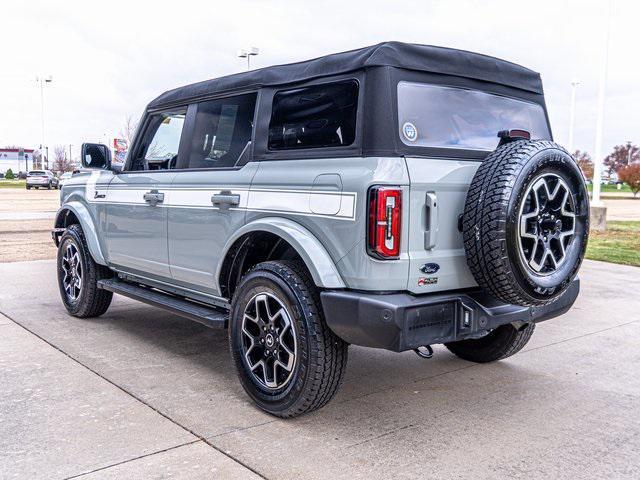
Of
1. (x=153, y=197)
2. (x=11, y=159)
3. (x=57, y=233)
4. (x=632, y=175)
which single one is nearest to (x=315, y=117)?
(x=153, y=197)

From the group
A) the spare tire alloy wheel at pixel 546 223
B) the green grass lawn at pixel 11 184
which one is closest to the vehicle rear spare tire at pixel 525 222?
the spare tire alloy wheel at pixel 546 223

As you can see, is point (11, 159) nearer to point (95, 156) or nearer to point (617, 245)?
point (617, 245)

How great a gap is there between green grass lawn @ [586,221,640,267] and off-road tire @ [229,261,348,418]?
8.53m

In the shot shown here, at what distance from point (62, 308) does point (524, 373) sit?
4.54 meters

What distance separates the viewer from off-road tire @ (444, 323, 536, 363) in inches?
177

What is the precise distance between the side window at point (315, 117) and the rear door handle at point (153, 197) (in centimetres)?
120

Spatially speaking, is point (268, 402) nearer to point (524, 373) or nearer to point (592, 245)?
point (524, 373)

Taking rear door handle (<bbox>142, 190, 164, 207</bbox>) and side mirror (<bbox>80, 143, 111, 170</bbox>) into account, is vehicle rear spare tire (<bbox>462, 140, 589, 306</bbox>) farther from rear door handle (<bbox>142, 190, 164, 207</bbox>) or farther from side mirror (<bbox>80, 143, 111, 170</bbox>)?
side mirror (<bbox>80, 143, 111, 170</bbox>)

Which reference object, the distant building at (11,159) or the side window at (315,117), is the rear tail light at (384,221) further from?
the distant building at (11,159)

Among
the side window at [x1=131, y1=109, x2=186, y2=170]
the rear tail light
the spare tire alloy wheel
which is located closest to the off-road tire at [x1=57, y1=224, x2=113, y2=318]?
the side window at [x1=131, y1=109, x2=186, y2=170]

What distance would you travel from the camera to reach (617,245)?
42.1 ft

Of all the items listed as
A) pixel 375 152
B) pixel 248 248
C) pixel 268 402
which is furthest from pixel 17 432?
pixel 375 152

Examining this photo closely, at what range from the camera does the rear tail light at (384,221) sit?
10.3 ft

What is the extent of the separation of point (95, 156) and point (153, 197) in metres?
1.15
